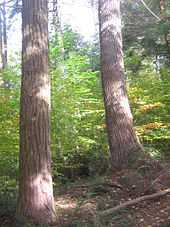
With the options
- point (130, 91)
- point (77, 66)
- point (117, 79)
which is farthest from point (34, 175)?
point (130, 91)

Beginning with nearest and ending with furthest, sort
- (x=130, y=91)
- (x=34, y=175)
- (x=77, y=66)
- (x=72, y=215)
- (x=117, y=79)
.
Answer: (x=34, y=175)
(x=72, y=215)
(x=117, y=79)
(x=77, y=66)
(x=130, y=91)

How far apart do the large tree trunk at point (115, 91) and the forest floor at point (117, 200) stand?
1.72 feet

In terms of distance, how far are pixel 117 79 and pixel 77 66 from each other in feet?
7.86

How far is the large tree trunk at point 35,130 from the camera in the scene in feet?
20.5

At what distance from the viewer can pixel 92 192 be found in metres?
7.77

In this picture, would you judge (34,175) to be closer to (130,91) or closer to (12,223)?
(12,223)

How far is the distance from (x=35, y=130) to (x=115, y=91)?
3283mm

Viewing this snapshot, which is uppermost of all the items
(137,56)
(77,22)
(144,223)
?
(77,22)

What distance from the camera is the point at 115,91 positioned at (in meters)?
9.23

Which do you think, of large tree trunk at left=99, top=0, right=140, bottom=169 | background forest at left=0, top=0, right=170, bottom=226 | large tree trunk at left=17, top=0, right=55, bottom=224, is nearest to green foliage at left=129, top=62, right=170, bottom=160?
background forest at left=0, top=0, right=170, bottom=226

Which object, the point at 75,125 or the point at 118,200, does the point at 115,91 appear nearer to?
the point at 75,125

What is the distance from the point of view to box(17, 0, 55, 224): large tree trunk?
6.26 m

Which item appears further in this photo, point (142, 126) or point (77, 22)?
point (77, 22)

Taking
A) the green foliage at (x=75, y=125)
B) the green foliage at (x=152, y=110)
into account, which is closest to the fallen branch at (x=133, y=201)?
the green foliage at (x=75, y=125)
